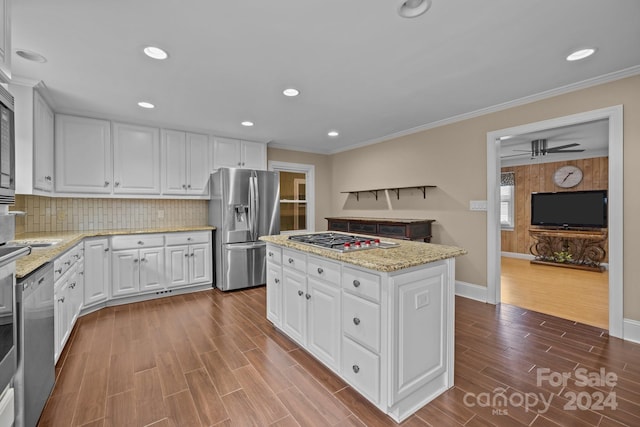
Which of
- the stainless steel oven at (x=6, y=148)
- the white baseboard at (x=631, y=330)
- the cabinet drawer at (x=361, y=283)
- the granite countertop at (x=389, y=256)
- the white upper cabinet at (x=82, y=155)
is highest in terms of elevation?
the white upper cabinet at (x=82, y=155)

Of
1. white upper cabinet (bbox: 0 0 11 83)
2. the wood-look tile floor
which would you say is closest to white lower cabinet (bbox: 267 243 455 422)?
the wood-look tile floor

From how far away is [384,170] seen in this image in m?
4.92

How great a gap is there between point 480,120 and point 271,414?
152 inches

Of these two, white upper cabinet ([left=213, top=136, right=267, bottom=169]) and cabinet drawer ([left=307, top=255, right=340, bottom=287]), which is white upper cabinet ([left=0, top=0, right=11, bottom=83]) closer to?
cabinet drawer ([left=307, top=255, right=340, bottom=287])

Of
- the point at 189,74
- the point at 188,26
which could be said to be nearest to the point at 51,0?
the point at 188,26

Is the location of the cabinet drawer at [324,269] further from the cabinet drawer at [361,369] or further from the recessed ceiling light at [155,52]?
the recessed ceiling light at [155,52]

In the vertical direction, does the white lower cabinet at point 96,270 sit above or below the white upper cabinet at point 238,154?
below

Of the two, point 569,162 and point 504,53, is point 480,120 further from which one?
point 569,162

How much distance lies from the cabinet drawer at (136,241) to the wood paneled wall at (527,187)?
737 centimetres

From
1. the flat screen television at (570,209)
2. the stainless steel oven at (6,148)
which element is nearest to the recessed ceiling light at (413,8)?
the stainless steel oven at (6,148)

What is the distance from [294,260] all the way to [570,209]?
6.24 meters

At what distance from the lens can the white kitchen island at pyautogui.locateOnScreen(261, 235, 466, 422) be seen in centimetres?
159

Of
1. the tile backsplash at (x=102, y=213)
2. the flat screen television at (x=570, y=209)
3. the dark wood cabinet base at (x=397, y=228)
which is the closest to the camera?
the tile backsplash at (x=102, y=213)

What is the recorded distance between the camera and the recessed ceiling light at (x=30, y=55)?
212 cm
